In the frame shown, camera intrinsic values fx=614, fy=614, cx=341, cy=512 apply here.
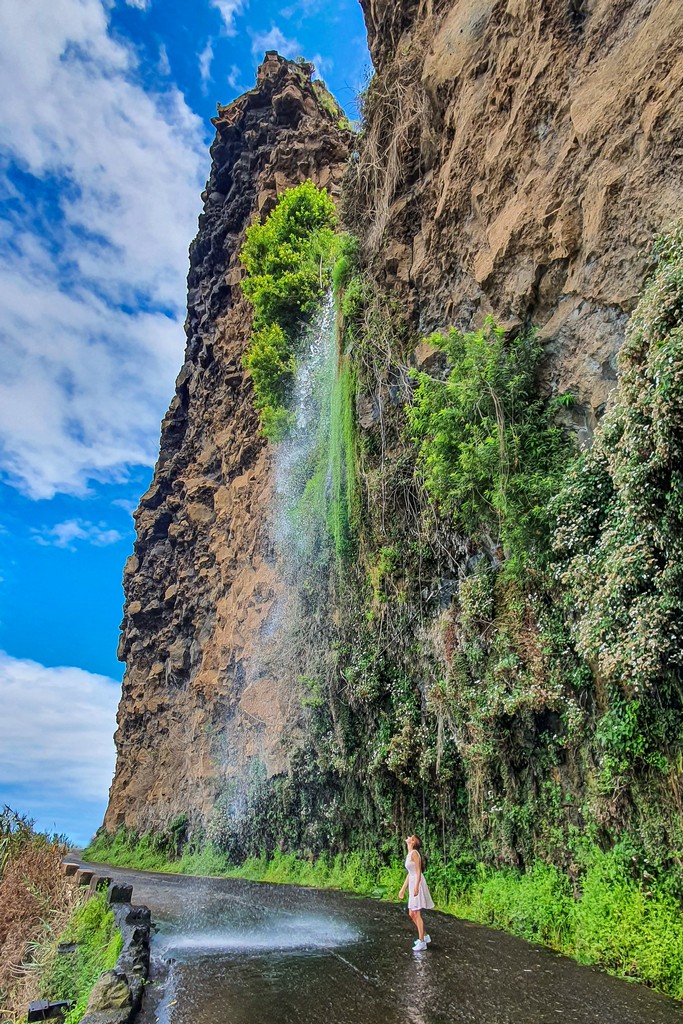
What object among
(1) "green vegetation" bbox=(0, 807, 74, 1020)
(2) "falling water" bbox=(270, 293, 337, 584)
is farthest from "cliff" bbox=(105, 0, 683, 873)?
(1) "green vegetation" bbox=(0, 807, 74, 1020)

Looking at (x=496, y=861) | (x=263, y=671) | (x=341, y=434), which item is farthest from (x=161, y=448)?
(x=496, y=861)

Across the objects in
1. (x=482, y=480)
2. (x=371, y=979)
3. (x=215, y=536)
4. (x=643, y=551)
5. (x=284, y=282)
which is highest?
(x=284, y=282)

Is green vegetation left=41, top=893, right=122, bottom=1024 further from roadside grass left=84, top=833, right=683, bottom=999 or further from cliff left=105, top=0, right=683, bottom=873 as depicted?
cliff left=105, top=0, right=683, bottom=873

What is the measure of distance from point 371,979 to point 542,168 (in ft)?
30.9

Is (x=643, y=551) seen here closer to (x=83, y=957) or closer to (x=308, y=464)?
(x=83, y=957)

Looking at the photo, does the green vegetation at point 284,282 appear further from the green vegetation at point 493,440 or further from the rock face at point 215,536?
the green vegetation at point 493,440

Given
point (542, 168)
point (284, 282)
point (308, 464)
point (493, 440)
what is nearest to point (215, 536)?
point (308, 464)

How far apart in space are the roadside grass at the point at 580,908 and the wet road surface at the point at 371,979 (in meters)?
0.22

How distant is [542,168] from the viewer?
8.20 metres

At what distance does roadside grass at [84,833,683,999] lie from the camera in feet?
16.4

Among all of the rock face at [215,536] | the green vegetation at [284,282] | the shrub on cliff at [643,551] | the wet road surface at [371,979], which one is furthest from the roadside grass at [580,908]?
the green vegetation at [284,282]

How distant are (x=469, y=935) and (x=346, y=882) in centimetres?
506

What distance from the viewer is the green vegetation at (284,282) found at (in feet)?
56.4

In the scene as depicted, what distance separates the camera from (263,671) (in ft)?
55.0
